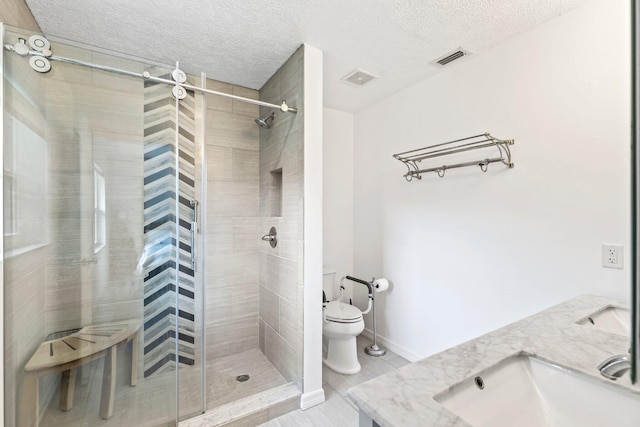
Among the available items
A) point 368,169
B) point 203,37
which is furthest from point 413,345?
point 203,37

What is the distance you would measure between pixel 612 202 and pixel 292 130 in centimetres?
182

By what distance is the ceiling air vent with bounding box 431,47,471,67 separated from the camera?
1.97 metres

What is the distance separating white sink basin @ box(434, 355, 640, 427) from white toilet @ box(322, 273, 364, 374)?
1533 mm

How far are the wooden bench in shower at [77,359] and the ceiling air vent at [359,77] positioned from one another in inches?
86.6

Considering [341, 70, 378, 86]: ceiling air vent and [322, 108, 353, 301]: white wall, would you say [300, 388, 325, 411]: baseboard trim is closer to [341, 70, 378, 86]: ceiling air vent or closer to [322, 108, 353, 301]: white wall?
[322, 108, 353, 301]: white wall

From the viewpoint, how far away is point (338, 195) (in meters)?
3.01

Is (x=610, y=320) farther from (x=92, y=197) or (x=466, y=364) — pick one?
(x=92, y=197)

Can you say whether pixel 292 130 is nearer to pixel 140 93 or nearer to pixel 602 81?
pixel 140 93

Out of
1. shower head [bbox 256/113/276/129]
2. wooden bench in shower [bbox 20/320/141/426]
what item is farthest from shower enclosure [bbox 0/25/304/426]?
shower head [bbox 256/113/276/129]

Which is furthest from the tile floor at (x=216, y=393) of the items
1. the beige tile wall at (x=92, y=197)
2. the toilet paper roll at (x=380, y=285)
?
the toilet paper roll at (x=380, y=285)

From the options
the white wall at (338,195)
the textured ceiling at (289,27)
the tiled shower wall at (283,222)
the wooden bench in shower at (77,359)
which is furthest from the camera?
the white wall at (338,195)

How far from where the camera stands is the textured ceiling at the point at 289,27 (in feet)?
5.11

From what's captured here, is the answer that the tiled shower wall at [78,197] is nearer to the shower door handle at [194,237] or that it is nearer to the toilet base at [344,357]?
the shower door handle at [194,237]

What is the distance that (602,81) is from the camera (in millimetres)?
1462
